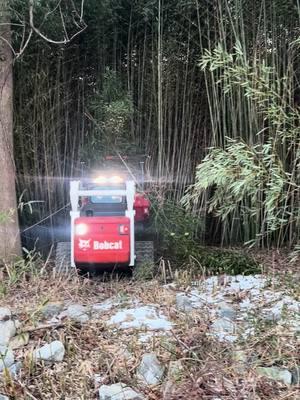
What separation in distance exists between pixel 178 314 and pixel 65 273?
1249mm

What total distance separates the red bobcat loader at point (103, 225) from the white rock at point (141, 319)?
561mm

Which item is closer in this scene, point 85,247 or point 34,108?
point 85,247

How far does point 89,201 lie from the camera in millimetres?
4152

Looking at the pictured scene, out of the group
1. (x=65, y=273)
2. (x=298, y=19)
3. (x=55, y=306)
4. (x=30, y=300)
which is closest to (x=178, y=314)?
(x=55, y=306)

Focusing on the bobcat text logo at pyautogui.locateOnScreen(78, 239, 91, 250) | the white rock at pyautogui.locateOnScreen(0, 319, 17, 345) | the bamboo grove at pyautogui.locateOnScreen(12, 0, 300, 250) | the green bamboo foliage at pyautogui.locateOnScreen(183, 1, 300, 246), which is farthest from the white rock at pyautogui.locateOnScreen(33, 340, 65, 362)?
the bamboo grove at pyautogui.locateOnScreen(12, 0, 300, 250)

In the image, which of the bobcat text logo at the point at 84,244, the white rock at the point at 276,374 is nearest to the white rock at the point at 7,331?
the bobcat text logo at the point at 84,244

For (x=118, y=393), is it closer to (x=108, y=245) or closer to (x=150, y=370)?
(x=150, y=370)

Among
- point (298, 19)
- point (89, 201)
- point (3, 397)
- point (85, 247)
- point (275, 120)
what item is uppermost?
point (298, 19)

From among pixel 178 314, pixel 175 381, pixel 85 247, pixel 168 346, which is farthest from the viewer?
pixel 85 247

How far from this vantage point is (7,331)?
2887 millimetres

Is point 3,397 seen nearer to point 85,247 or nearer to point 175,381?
point 175,381

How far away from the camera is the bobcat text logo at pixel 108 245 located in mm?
3754

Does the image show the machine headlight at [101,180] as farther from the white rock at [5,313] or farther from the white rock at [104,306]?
the white rock at [5,313]

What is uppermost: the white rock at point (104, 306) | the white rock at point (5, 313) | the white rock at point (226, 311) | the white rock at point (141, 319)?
the white rock at point (226, 311)
